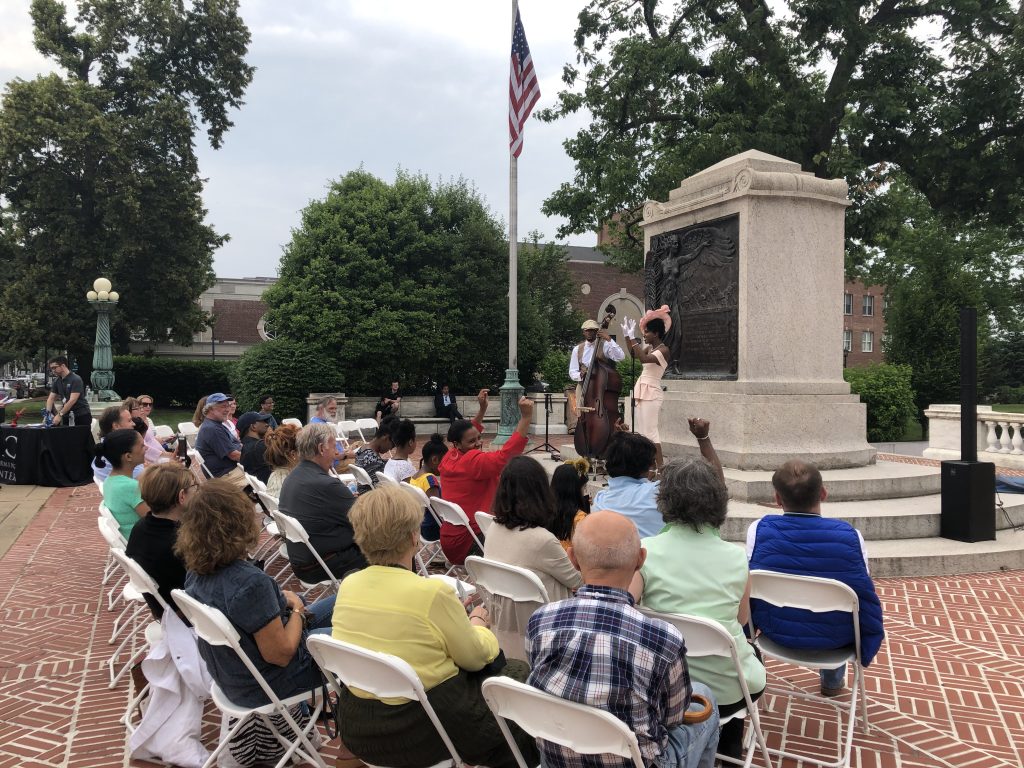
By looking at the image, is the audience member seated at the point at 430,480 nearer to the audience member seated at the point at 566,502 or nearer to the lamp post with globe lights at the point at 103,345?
the audience member seated at the point at 566,502

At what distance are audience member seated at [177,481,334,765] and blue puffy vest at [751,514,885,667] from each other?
224cm

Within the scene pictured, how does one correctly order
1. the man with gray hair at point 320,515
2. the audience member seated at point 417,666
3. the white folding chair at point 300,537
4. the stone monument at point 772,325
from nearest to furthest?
the audience member seated at point 417,666, the white folding chair at point 300,537, the man with gray hair at point 320,515, the stone monument at point 772,325

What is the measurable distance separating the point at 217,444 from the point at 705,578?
20.6 ft

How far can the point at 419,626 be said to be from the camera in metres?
2.75

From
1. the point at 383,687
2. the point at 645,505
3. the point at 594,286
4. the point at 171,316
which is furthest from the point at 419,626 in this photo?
the point at 594,286

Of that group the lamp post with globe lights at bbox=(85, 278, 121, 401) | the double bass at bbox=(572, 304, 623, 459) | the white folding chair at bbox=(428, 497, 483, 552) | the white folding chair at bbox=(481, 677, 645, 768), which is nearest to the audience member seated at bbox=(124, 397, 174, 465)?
the white folding chair at bbox=(428, 497, 483, 552)

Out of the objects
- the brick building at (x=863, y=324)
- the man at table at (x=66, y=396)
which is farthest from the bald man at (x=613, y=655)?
the brick building at (x=863, y=324)

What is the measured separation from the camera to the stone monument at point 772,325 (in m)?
8.80

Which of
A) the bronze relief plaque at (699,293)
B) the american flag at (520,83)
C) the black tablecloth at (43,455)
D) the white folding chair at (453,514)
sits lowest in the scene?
the black tablecloth at (43,455)

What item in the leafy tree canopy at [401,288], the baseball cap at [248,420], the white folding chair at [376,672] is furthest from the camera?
the leafy tree canopy at [401,288]

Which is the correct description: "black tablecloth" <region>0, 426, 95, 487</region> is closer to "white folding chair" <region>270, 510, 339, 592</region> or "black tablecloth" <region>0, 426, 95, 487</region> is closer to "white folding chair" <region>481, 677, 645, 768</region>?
"white folding chair" <region>270, 510, 339, 592</region>

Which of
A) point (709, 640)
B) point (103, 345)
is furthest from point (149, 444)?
point (103, 345)

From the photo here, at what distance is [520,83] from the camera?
1562 centimetres

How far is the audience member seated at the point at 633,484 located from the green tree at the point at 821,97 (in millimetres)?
15907
